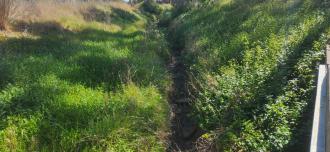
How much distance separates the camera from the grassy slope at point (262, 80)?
473cm

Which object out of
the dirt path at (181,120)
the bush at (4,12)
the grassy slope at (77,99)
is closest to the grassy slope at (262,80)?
the dirt path at (181,120)

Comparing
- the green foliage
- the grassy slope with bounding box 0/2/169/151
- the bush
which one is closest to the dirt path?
the grassy slope with bounding box 0/2/169/151

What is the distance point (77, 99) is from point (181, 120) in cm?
204

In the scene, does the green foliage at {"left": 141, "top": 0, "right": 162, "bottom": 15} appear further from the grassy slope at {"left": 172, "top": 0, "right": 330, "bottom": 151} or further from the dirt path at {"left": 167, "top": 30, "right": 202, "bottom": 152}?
the dirt path at {"left": 167, "top": 30, "right": 202, "bottom": 152}

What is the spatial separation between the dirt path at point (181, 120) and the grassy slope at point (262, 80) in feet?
1.23

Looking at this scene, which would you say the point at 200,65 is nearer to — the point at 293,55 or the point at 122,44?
the point at 293,55

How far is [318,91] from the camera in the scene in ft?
15.9

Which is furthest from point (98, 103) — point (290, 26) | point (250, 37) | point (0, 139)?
point (290, 26)

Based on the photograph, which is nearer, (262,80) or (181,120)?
(262,80)

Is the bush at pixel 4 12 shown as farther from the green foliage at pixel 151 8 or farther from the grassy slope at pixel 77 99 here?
the green foliage at pixel 151 8

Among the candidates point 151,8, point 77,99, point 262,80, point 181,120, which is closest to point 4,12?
point 77,99

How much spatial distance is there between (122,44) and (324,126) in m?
7.31

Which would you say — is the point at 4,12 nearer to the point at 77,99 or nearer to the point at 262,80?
the point at 77,99

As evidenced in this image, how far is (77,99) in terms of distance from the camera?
561 cm
